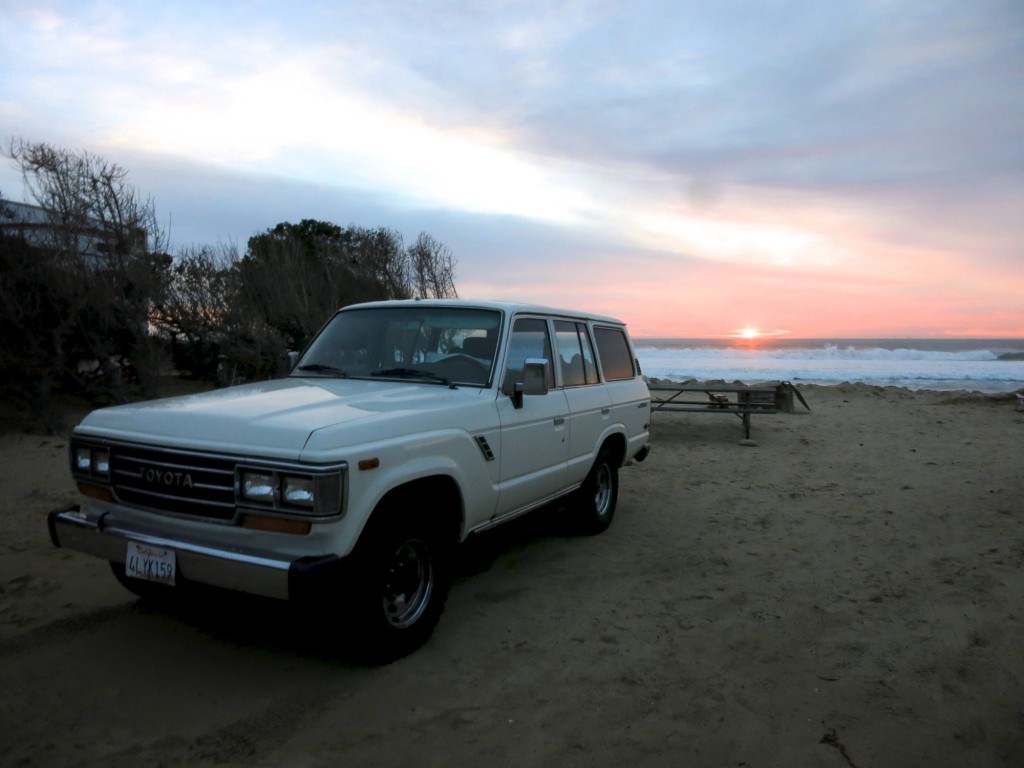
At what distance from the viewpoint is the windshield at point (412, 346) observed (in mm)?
4699

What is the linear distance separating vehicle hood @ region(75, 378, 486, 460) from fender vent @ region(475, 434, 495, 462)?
22 cm

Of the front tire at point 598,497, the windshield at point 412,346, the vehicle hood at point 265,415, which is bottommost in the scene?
the front tire at point 598,497

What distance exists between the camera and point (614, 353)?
667cm

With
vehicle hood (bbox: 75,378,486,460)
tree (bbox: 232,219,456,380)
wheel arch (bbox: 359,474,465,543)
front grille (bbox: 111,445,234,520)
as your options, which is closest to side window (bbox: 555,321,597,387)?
vehicle hood (bbox: 75,378,486,460)

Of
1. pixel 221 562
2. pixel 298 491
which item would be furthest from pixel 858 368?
pixel 221 562

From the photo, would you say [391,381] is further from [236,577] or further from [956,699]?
[956,699]

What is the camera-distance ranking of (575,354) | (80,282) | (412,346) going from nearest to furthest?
1. (412,346)
2. (575,354)
3. (80,282)

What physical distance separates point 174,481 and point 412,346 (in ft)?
6.10

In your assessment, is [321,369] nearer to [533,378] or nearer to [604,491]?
[533,378]

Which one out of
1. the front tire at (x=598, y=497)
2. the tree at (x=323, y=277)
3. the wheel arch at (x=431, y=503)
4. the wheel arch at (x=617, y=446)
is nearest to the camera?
the wheel arch at (x=431, y=503)

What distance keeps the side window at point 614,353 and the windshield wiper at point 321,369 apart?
2.31 metres

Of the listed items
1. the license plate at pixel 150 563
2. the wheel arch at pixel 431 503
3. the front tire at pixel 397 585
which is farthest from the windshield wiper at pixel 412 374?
the license plate at pixel 150 563

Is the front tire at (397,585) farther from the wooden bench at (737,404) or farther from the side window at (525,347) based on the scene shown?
the wooden bench at (737,404)

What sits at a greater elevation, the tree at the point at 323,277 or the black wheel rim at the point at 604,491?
the tree at the point at 323,277
